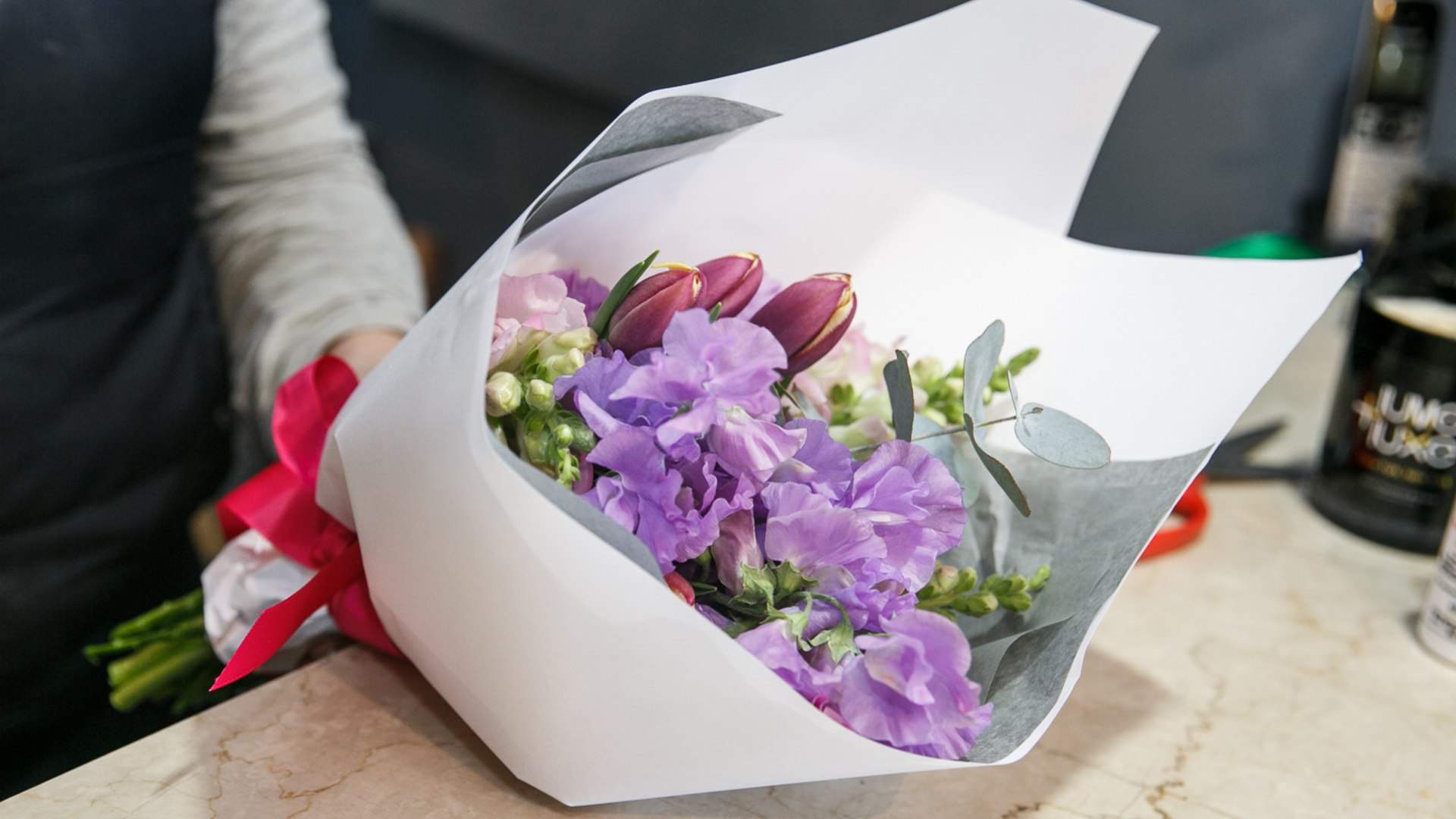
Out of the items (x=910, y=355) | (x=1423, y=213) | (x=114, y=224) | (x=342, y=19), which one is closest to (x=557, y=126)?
(x=342, y=19)

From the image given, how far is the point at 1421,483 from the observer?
0.67 meters

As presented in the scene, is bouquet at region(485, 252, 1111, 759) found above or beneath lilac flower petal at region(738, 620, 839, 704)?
above

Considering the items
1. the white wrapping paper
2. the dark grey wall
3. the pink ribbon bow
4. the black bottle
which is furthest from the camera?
the dark grey wall

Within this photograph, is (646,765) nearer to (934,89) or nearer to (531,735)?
(531,735)

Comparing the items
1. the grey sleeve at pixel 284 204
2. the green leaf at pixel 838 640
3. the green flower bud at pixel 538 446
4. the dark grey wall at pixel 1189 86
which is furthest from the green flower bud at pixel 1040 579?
the dark grey wall at pixel 1189 86

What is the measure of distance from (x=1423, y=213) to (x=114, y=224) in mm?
985

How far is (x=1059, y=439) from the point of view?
15.5 inches

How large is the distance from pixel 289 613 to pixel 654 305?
0.20 metres

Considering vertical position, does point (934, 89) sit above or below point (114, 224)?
above

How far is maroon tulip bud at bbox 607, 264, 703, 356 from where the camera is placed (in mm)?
392

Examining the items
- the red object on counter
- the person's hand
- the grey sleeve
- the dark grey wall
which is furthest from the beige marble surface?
the dark grey wall

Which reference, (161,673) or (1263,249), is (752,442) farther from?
(1263,249)

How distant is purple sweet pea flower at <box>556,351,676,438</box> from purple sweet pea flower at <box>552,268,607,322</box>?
0.18ft

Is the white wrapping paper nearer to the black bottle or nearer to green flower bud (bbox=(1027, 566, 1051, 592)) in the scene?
green flower bud (bbox=(1027, 566, 1051, 592))
